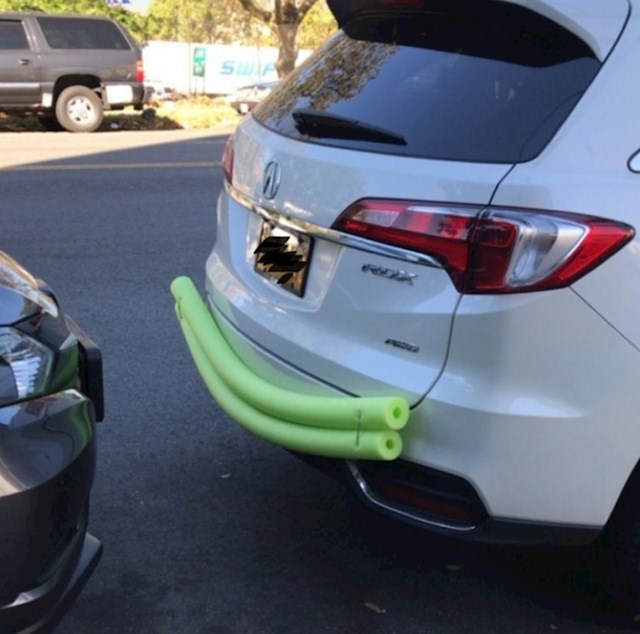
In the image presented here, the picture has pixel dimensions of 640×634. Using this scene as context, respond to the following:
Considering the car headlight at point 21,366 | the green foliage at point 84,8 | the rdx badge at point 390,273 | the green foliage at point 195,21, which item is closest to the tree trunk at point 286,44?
the green foliage at point 84,8

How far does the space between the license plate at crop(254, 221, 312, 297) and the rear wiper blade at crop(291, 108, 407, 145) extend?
31 cm

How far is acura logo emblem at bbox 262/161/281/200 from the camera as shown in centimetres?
301

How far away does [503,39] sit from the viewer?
8.93 ft

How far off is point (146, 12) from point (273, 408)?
5730 cm

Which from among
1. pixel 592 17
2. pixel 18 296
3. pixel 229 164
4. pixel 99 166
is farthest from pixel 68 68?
pixel 592 17

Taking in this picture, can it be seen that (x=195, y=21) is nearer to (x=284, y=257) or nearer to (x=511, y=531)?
(x=284, y=257)

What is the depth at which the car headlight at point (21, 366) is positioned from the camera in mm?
2261

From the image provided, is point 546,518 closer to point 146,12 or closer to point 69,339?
point 69,339

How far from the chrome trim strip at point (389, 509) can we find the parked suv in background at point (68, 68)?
48.5ft

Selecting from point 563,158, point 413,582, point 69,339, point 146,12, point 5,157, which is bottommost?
point 146,12

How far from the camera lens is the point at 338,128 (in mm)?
2865

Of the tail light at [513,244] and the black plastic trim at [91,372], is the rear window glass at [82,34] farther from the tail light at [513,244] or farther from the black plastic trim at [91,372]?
the tail light at [513,244]

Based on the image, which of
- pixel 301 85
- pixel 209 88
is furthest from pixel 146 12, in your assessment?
pixel 301 85

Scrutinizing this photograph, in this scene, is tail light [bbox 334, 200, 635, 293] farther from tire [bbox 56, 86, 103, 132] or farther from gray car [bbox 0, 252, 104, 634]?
tire [bbox 56, 86, 103, 132]
